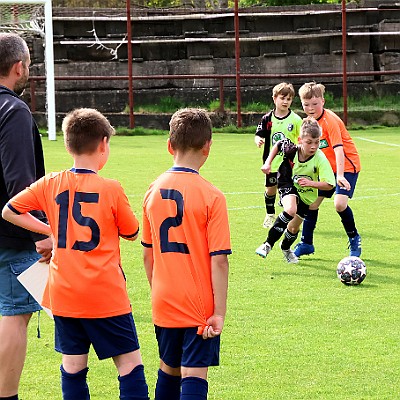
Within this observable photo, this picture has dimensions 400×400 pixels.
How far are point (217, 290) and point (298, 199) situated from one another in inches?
208

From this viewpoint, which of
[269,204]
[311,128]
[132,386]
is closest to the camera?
[132,386]

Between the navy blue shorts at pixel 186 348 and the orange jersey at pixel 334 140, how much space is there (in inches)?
211

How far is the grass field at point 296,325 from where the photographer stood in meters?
5.73

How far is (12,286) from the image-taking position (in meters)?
5.22

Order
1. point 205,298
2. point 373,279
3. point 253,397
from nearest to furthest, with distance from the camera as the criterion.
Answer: point 205,298 → point 253,397 → point 373,279

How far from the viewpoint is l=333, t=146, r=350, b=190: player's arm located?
→ 953 centimetres

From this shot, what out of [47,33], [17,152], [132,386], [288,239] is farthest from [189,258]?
[47,33]

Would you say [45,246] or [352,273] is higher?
[45,246]

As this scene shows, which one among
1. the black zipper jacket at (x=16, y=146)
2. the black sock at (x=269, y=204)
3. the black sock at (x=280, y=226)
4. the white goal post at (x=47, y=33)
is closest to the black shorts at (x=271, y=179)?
the black sock at (x=269, y=204)

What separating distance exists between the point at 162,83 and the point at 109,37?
225 centimetres

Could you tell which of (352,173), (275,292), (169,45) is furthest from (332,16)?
(275,292)

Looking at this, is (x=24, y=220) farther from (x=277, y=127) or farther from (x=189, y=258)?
(x=277, y=127)

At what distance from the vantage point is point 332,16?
32.0 meters

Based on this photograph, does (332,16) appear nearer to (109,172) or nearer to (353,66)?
(353,66)
